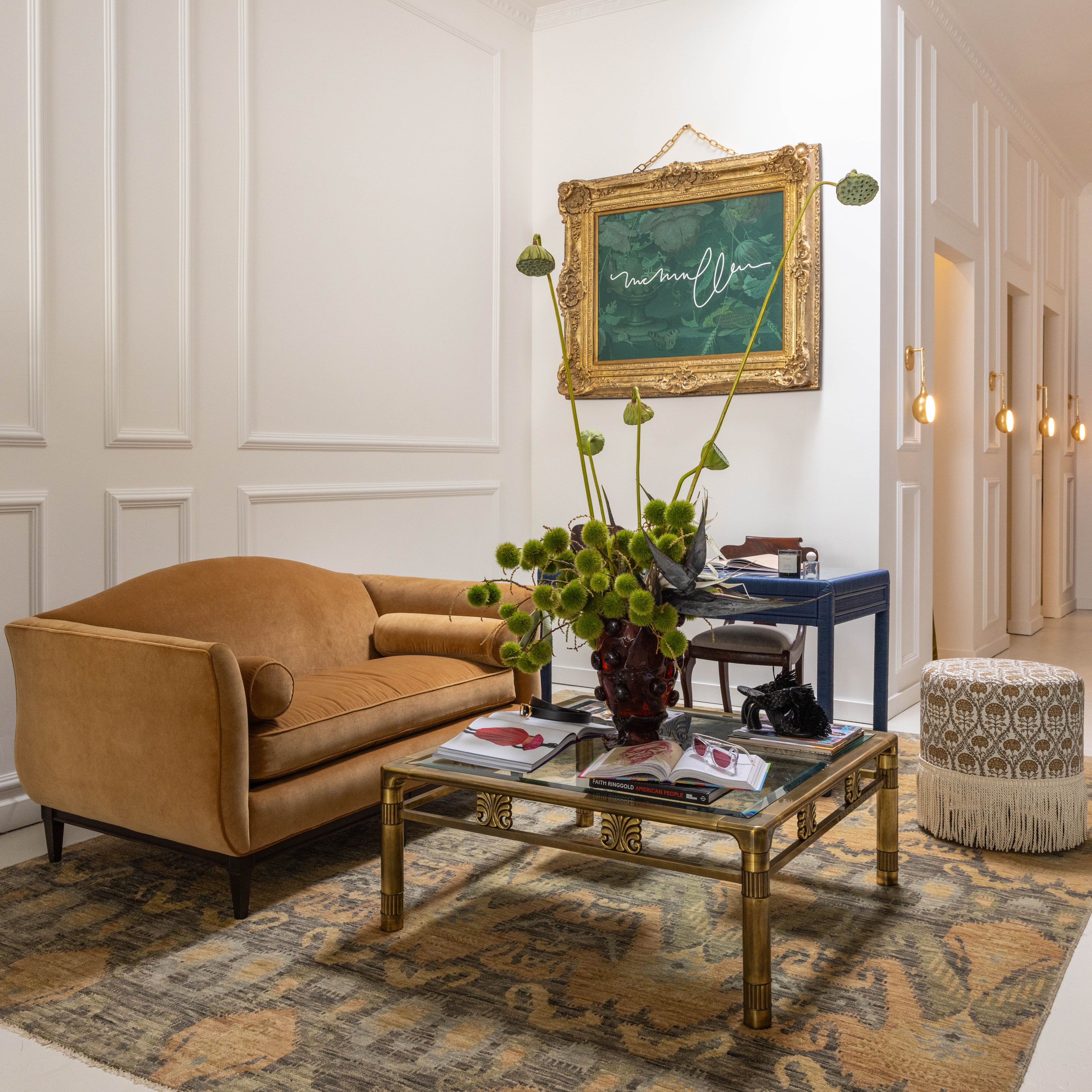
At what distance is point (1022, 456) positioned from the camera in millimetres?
6441

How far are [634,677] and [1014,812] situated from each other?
1225mm

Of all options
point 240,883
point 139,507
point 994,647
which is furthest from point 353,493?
point 994,647

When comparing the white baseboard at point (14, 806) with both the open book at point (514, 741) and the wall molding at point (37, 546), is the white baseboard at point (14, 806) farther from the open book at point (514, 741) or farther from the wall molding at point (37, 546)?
the open book at point (514, 741)

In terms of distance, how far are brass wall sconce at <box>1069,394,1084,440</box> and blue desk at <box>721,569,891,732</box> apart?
14.4 feet

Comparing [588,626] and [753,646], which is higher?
[588,626]

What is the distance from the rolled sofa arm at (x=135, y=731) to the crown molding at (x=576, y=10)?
377cm

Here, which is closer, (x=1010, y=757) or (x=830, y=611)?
(x=1010, y=757)

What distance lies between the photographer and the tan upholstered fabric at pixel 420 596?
3514 mm

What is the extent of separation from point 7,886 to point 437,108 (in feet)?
11.4

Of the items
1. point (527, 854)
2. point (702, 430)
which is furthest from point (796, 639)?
point (527, 854)

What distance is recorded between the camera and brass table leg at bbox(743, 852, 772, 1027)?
1827mm

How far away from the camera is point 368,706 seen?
272cm

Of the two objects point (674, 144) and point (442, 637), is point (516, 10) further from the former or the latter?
point (442, 637)

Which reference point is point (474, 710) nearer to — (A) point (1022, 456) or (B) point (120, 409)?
(B) point (120, 409)
